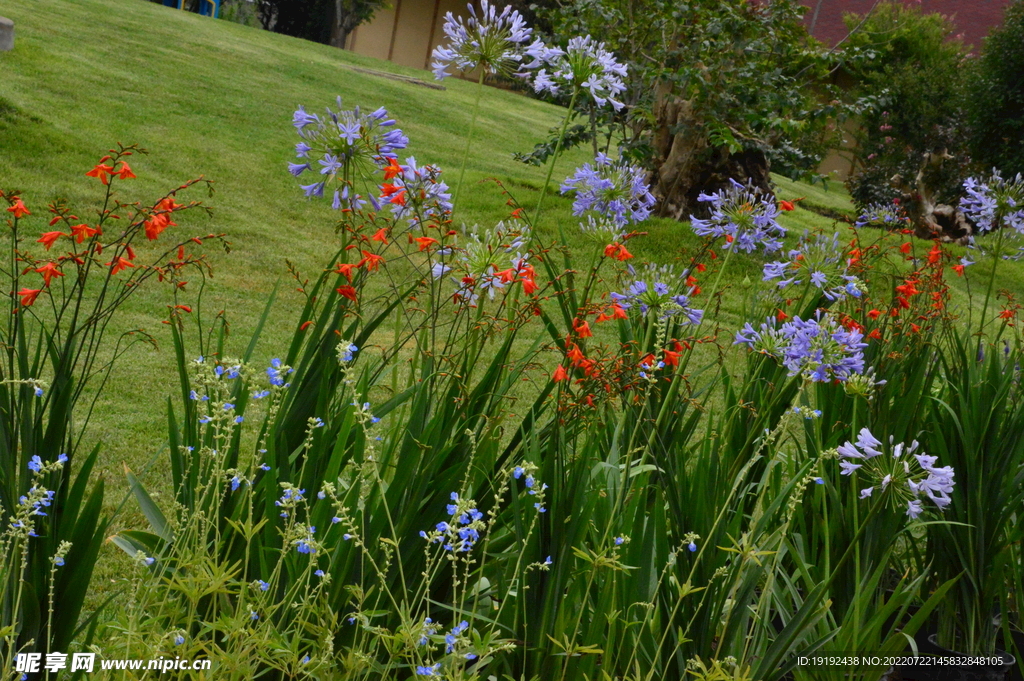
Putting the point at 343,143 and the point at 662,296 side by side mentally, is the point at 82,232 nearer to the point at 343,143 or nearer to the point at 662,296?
the point at 343,143

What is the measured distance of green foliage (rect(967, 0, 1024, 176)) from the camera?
13477mm

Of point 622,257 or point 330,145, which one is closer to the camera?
point 330,145

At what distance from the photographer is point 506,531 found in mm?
2588

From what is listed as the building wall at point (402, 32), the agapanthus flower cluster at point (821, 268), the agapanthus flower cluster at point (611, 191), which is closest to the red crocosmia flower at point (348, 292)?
the agapanthus flower cluster at point (611, 191)

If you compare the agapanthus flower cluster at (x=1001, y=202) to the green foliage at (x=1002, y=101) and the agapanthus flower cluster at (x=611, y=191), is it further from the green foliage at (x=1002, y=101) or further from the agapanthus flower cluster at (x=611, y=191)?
the green foliage at (x=1002, y=101)

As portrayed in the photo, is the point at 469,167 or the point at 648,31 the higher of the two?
the point at 648,31

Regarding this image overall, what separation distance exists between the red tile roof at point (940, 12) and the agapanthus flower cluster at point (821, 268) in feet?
71.8

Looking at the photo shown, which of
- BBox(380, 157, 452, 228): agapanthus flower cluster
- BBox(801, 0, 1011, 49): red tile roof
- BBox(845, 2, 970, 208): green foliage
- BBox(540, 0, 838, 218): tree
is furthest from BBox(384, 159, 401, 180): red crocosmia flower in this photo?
BBox(801, 0, 1011, 49): red tile roof

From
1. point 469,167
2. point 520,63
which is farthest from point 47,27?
point 520,63

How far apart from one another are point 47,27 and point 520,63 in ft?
45.1

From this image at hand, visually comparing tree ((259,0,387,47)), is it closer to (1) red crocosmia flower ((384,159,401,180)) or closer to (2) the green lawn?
(2) the green lawn

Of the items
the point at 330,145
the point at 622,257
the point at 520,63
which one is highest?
the point at 520,63

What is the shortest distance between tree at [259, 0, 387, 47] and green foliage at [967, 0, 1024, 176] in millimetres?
15268

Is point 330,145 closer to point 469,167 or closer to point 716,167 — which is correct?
point 716,167
